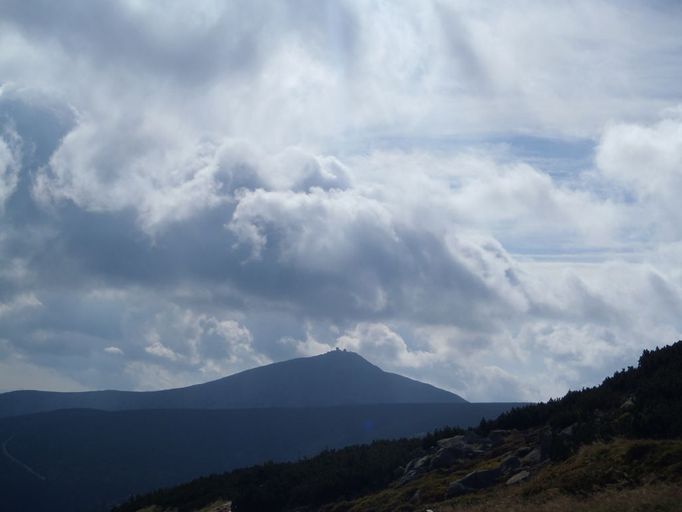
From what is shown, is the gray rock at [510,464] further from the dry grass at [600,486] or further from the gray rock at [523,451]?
the dry grass at [600,486]

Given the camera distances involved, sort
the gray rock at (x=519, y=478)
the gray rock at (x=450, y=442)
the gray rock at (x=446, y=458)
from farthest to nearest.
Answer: the gray rock at (x=450, y=442) → the gray rock at (x=446, y=458) → the gray rock at (x=519, y=478)

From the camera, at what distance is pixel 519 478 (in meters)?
31.9

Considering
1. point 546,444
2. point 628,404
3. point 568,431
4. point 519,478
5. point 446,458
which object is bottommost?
point 519,478

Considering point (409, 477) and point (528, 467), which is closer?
point (528, 467)

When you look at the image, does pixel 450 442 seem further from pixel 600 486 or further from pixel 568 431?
pixel 600 486

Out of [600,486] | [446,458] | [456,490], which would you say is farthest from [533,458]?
[600,486]

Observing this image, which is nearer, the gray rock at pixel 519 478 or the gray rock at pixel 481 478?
the gray rock at pixel 519 478

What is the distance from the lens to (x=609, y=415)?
116ft

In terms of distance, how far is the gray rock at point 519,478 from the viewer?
3166 centimetres

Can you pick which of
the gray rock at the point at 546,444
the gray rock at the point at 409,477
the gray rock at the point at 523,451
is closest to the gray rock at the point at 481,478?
the gray rock at the point at 546,444

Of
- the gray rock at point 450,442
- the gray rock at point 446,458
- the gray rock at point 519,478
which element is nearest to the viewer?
the gray rock at point 519,478

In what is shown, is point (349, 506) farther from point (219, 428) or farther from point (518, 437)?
point (219, 428)

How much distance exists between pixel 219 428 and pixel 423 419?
2002 inches

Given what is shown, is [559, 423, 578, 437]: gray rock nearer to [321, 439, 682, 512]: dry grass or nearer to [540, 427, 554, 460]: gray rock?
[540, 427, 554, 460]: gray rock
